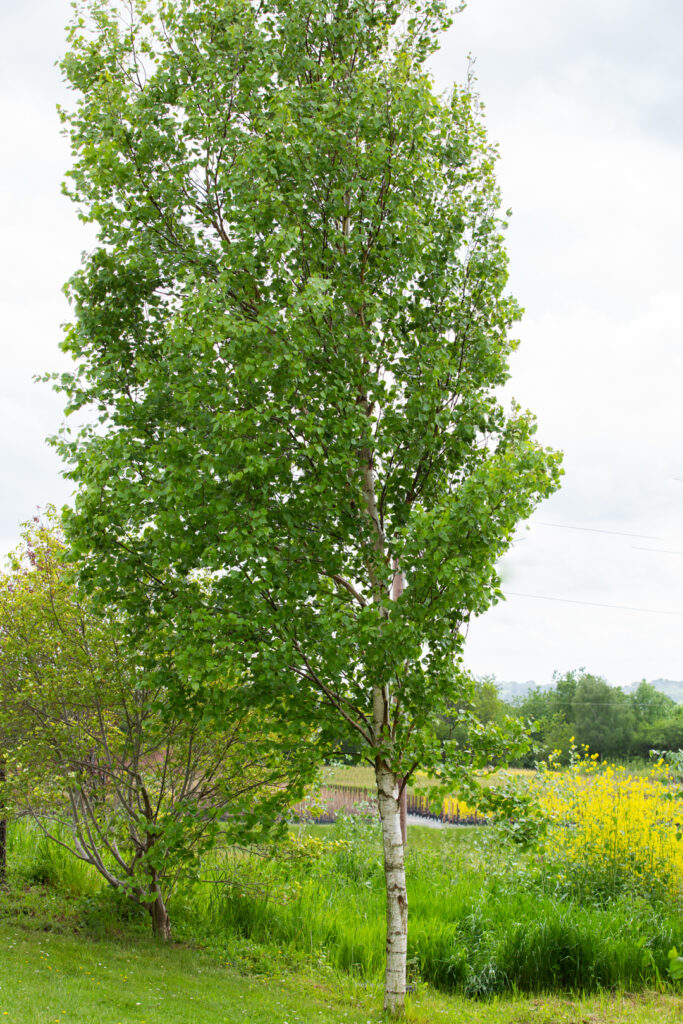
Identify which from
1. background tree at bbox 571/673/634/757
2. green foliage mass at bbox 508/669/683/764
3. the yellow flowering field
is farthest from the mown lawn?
background tree at bbox 571/673/634/757

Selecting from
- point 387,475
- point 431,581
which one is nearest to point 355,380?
point 387,475

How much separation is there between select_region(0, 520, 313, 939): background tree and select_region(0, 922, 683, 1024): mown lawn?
774 millimetres

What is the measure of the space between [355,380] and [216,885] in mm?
5911

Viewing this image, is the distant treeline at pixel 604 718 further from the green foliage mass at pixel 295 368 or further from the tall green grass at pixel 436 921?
the green foliage mass at pixel 295 368

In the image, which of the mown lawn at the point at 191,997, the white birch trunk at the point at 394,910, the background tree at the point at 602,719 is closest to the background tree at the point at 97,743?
the mown lawn at the point at 191,997

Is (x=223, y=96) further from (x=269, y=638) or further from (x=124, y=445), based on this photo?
(x=269, y=638)

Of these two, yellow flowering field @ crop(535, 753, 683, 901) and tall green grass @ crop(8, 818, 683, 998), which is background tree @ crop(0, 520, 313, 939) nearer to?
tall green grass @ crop(8, 818, 683, 998)

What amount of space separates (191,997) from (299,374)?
16.0 ft

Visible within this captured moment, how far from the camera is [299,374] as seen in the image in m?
5.77

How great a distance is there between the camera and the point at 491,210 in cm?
673

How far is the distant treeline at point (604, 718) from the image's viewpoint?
31.5m

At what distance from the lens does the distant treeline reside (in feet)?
103

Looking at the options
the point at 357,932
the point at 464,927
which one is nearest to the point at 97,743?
the point at 357,932

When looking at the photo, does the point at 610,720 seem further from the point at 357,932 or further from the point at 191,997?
the point at 191,997
